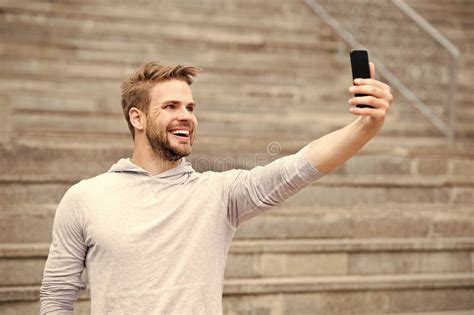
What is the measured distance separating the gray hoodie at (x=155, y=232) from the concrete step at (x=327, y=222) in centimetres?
209

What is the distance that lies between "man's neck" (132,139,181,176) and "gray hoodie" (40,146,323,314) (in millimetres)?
27

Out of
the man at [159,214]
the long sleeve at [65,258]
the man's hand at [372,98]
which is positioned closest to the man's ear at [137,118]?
the man at [159,214]

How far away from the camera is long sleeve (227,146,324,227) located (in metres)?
2.44

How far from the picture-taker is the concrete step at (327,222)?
4727mm

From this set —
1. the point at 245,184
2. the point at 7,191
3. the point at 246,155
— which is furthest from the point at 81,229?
the point at 246,155

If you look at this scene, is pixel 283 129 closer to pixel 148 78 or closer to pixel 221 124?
pixel 221 124

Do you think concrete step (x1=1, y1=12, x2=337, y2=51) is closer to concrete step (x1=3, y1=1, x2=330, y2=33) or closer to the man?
concrete step (x1=3, y1=1, x2=330, y2=33)

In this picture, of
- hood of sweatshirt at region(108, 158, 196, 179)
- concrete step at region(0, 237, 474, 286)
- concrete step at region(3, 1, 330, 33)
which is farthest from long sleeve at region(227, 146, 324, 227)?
concrete step at region(3, 1, 330, 33)

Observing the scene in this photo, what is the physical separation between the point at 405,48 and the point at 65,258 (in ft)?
21.2

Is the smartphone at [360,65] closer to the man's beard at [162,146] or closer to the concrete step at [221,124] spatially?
the man's beard at [162,146]

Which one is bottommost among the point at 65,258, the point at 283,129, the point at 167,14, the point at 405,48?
the point at 65,258

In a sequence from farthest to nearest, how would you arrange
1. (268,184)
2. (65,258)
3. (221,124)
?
(221,124), (65,258), (268,184)

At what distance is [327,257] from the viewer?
500cm

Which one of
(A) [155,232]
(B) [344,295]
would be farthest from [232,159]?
(A) [155,232]
